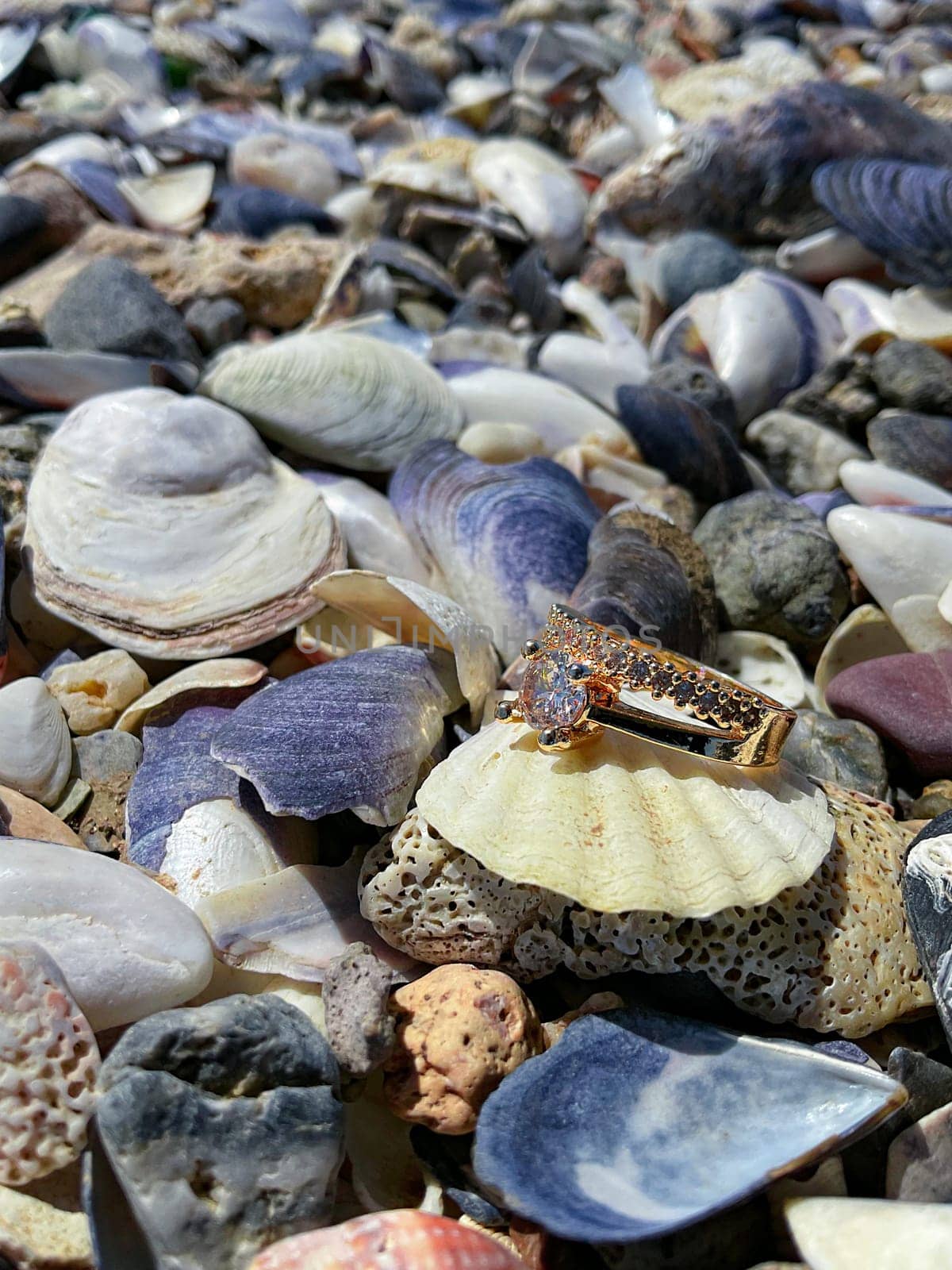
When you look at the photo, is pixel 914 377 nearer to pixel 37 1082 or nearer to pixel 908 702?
pixel 908 702

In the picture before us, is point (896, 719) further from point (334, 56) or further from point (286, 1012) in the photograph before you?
point (334, 56)

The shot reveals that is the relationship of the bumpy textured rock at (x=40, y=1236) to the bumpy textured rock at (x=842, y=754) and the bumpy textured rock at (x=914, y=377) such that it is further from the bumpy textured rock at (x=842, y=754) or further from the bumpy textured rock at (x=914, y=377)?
the bumpy textured rock at (x=914, y=377)

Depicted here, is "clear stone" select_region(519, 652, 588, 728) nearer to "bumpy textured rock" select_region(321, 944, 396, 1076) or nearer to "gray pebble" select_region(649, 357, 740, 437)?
"bumpy textured rock" select_region(321, 944, 396, 1076)

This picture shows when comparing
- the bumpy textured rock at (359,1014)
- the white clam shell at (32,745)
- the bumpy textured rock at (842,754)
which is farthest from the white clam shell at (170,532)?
the bumpy textured rock at (842,754)

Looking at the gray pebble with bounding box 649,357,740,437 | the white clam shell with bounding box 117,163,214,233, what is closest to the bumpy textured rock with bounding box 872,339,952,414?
the gray pebble with bounding box 649,357,740,437

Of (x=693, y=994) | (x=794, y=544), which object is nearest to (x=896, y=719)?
(x=794, y=544)
